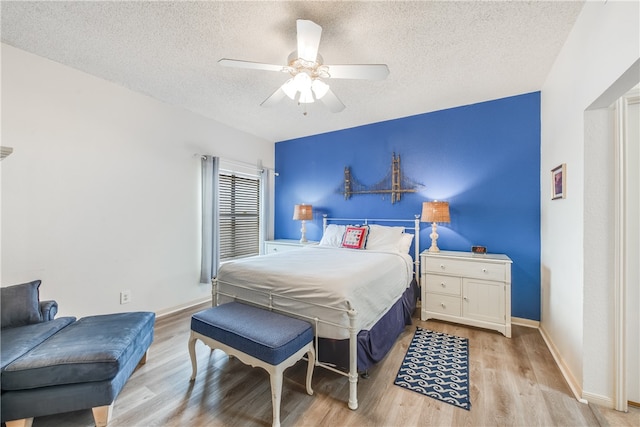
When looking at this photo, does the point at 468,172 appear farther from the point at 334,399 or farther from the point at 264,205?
the point at 264,205

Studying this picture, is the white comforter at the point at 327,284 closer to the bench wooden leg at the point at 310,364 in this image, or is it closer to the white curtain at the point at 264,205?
the bench wooden leg at the point at 310,364

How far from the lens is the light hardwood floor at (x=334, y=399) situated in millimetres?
1548

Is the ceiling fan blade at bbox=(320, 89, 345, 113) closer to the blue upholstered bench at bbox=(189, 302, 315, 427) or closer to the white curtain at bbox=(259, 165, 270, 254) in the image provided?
the blue upholstered bench at bbox=(189, 302, 315, 427)

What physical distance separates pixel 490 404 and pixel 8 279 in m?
3.70

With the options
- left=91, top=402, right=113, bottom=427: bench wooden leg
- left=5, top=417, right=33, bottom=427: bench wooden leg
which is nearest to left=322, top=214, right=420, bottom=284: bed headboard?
left=91, top=402, right=113, bottom=427: bench wooden leg

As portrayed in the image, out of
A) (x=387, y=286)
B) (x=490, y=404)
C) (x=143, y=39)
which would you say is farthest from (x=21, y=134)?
(x=490, y=404)

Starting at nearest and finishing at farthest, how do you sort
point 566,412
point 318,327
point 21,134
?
1. point 566,412
2. point 318,327
3. point 21,134

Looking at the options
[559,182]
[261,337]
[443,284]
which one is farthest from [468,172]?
[261,337]

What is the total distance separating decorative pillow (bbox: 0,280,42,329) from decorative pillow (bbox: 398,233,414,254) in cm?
328

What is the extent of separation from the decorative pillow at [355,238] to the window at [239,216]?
5.91ft

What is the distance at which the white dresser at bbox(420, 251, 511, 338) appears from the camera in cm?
262

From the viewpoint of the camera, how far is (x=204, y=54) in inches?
86.3

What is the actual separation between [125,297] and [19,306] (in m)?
1.02

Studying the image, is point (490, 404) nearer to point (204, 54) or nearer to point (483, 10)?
point (483, 10)
